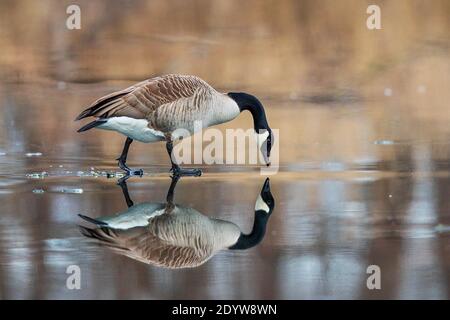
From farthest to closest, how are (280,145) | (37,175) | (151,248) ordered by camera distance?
(280,145)
(37,175)
(151,248)

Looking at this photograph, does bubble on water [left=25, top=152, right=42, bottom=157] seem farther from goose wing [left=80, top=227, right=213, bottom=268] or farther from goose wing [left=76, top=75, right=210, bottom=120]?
goose wing [left=80, top=227, right=213, bottom=268]

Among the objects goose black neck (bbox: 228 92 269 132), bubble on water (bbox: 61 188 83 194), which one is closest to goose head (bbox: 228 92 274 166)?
goose black neck (bbox: 228 92 269 132)

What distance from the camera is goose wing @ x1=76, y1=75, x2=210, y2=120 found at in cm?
721

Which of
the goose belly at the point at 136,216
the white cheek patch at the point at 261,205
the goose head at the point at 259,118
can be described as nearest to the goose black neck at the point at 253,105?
the goose head at the point at 259,118

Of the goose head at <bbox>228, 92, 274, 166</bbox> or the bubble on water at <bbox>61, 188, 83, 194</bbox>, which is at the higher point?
the goose head at <bbox>228, 92, 274, 166</bbox>

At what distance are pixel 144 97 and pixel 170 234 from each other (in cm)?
230

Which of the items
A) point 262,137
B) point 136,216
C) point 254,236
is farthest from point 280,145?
point 254,236

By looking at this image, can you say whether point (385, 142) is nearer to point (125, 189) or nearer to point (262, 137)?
point (262, 137)

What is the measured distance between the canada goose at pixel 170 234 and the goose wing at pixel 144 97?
1.26m

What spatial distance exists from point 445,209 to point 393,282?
73.0 inches

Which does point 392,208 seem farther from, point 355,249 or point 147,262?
point 147,262

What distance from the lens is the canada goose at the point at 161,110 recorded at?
727 cm

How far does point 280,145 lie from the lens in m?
9.04

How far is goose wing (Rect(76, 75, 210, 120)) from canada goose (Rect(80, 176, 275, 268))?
4.14 ft
